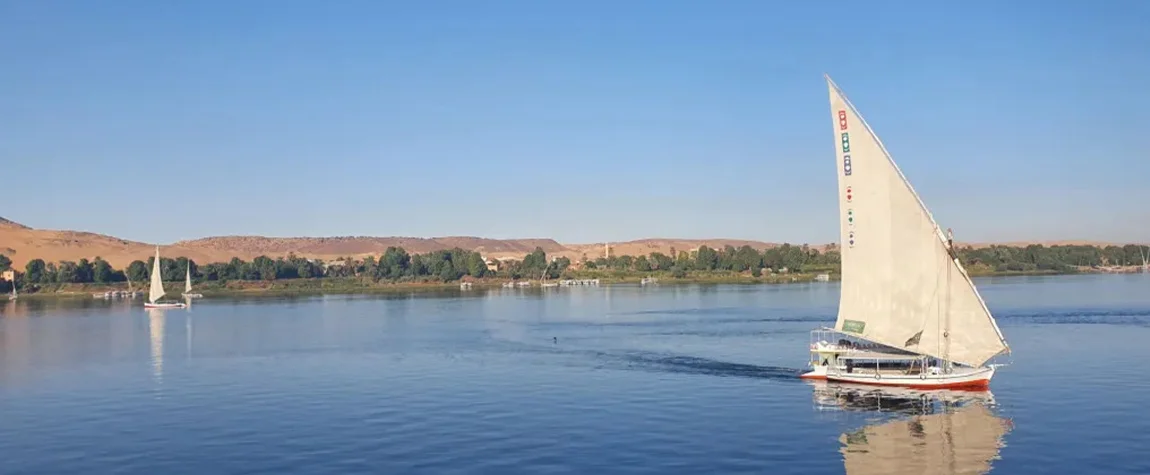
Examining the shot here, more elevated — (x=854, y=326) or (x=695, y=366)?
(x=854, y=326)

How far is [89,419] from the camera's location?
177ft

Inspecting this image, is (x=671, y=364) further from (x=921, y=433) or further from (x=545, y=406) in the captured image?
(x=921, y=433)

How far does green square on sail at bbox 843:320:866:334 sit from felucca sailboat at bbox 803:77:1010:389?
57 millimetres

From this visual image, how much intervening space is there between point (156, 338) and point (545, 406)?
66782mm

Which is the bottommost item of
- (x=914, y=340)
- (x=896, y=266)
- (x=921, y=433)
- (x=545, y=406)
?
(x=921, y=433)

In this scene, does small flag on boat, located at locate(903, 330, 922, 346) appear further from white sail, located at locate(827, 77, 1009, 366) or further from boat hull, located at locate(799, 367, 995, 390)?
boat hull, located at locate(799, 367, 995, 390)

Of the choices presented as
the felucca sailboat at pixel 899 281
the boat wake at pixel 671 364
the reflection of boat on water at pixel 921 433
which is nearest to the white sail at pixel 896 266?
the felucca sailboat at pixel 899 281

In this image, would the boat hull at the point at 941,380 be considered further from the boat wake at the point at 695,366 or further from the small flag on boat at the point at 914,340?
the boat wake at the point at 695,366

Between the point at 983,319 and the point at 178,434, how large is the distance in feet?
136

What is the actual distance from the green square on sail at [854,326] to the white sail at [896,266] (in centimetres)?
6

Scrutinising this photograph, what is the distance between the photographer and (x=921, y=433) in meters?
46.0

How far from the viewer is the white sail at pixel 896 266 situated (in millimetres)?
55719

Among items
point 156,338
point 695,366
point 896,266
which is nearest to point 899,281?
point 896,266

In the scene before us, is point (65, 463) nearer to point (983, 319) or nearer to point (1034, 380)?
point (983, 319)
